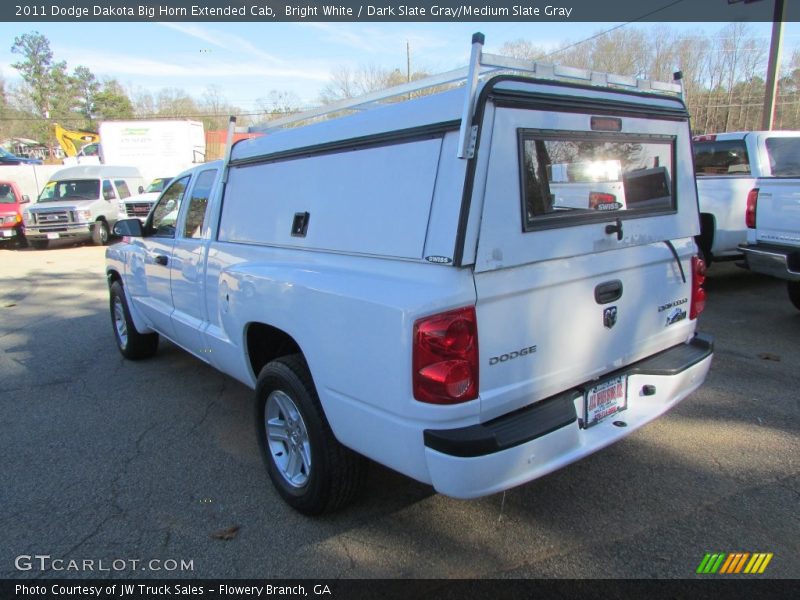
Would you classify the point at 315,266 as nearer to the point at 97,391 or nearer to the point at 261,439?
the point at 261,439

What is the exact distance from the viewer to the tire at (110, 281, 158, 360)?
557cm

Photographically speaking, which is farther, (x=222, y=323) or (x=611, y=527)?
(x=222, y=323)

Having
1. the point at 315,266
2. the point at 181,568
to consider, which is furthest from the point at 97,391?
the point at 315,266

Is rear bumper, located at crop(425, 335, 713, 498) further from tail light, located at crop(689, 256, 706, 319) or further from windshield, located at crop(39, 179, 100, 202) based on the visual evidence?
windshield, located at crop(39, 179, 100, 202)

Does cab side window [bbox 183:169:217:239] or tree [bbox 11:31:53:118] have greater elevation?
tree [bbox 11:31:53:118]

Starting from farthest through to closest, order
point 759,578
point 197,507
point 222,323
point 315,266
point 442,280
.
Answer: point 222,323
point 197,507
point 315,266
point 759,578
point 442,280

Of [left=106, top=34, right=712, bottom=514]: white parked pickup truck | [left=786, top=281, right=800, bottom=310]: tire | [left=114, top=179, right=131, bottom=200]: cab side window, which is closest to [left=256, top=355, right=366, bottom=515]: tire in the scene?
[left=106, top=34, right=712, bottom=514]: white parked pickup truck

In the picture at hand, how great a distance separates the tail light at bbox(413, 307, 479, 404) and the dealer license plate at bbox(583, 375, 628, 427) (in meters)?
0.75

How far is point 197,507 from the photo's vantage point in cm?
315

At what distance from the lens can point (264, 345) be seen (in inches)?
137

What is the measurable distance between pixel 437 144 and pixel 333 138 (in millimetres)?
777

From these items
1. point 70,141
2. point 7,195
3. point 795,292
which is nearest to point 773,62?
point 795,292

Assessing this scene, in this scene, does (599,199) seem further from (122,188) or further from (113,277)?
(122,188)

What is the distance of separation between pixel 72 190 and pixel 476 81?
18475 millimetres
